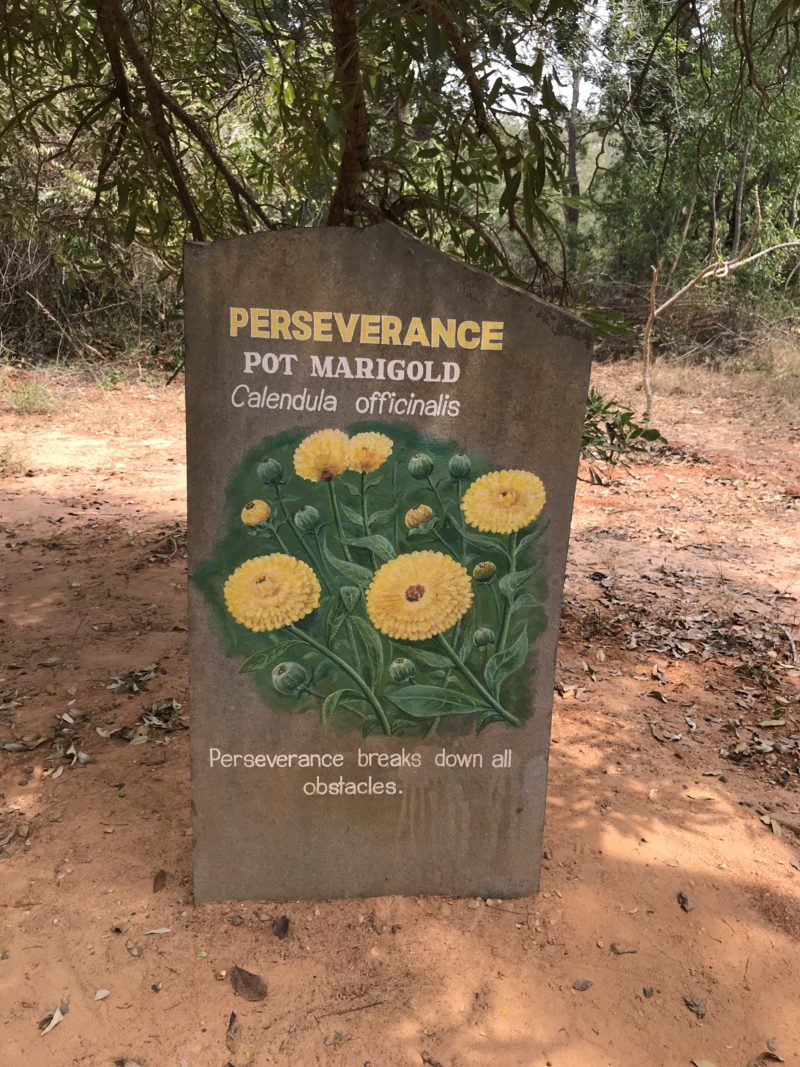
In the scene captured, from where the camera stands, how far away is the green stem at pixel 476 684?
2320 millimetres

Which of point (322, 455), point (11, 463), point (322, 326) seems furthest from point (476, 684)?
point (11, 463)

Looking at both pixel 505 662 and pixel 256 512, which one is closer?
pixel 256 512

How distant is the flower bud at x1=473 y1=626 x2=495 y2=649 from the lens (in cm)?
231

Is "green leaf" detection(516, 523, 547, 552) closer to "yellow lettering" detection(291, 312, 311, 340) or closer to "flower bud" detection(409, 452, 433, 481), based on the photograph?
"flower bud" detection(409, 452, 433, 481)

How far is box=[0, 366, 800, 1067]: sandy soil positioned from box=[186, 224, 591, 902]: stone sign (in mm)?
210

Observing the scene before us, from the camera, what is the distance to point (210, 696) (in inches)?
90.6

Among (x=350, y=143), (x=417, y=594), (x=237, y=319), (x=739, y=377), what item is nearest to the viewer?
(x=237, y=319)

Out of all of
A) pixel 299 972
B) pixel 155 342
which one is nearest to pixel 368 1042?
pixel 299 972

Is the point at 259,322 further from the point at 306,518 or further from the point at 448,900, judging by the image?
the point at 448,900

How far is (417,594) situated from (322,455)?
18.0 inches

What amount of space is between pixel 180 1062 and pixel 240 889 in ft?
1.66

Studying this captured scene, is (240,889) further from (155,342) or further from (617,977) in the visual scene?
(155,342)

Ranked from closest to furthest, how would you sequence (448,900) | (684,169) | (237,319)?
(237,319)
(448,900)
(684,169)

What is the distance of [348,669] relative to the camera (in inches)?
91.0
